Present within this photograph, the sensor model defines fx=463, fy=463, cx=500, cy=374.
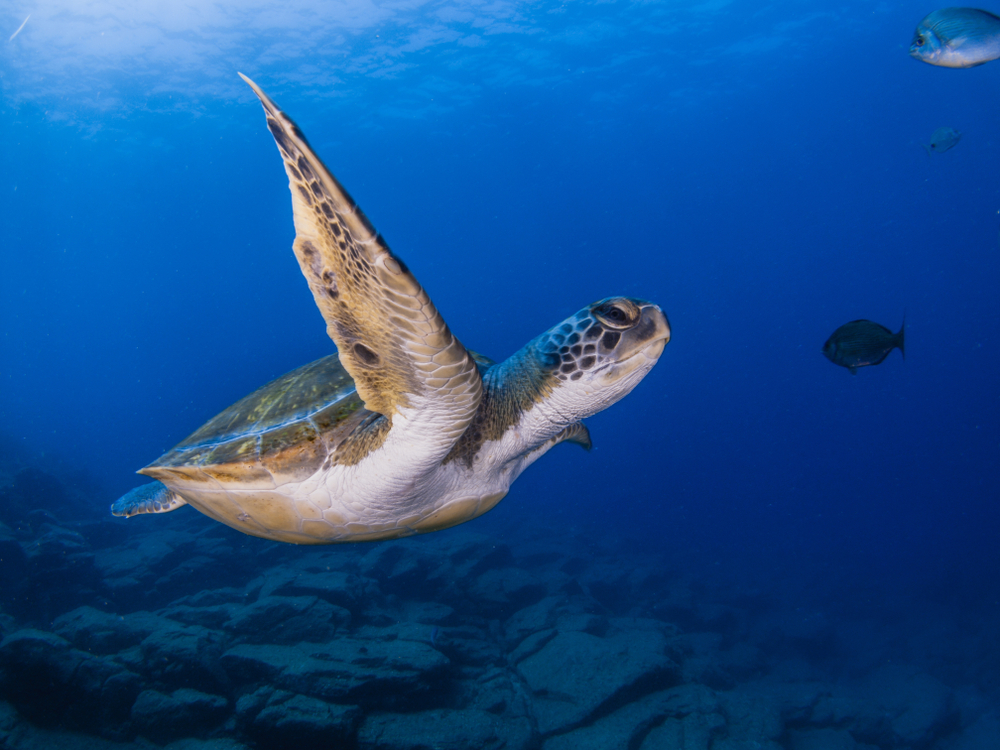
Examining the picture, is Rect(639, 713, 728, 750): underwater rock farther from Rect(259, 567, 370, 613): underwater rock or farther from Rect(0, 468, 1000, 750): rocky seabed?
Rect(259, 567, 370, 613): underwater rock

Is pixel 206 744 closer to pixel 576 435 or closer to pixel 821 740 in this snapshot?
pixel 576 435

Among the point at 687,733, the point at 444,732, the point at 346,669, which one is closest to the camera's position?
the point at 444,732

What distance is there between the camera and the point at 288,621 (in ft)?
15.6

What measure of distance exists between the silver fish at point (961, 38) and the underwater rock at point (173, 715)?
6.71 metres

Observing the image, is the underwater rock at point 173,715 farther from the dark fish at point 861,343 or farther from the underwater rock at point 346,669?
the dark fish at point 861,343

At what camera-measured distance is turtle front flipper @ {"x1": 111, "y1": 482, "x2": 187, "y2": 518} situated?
3.25 m

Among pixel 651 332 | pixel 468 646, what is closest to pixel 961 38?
pixel 651 332

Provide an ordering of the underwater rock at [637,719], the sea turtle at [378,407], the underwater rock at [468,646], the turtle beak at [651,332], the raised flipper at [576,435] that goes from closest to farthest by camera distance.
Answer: the sea turtle at [378,407]
the turtle beak at [651,332]
the raised flipper at [576,435]
the underwater rock at [637,719]
the underwater rock at [468,646]

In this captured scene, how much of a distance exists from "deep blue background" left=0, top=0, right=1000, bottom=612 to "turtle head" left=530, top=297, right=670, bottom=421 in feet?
45.9

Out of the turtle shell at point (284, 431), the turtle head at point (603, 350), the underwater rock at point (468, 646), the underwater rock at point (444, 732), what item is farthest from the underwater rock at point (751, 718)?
the turtle shell at point (284, 431)

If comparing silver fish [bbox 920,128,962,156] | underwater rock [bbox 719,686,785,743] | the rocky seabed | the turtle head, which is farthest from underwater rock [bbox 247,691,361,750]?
silver fish [bbox 920,128,962,156]

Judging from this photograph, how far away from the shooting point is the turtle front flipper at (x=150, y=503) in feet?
10.7

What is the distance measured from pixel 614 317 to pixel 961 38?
3.43m

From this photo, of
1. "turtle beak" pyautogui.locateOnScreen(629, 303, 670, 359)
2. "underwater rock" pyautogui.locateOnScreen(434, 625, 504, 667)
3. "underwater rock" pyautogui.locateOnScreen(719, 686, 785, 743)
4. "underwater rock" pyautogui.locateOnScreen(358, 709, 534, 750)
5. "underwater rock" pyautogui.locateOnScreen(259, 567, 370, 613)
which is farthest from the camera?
"underwater rock" pyautogui.locateOnScreen(259, 567, 370, 613)
